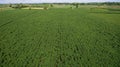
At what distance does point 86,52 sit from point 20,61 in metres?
6.39

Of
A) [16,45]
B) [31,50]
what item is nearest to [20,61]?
[31,50]

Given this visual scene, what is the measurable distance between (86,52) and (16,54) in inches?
270

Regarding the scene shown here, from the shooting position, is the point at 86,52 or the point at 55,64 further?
the point at 86,52

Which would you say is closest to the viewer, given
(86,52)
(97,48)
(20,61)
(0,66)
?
(0,66)

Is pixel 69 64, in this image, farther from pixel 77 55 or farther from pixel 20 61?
pixel 20 61

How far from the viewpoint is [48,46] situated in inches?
588

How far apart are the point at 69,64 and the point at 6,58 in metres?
5.70

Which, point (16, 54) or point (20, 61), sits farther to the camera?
point (16, 54)

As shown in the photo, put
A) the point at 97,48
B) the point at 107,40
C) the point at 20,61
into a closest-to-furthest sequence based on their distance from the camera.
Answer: the point at 20,61 < the point at 97,48 < the point at 107,40

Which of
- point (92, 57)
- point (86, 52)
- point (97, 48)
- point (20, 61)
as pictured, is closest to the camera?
point (20, 61)

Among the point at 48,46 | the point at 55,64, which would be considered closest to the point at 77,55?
the point at 55,64

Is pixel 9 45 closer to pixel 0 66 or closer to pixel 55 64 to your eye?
pixel 0 66

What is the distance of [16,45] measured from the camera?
49.3ft

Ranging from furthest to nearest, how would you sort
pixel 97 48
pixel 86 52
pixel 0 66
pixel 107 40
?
1. pixel 107 40
2. pixel 97 48
3. pixel 86 52
4. pixel 0 66
